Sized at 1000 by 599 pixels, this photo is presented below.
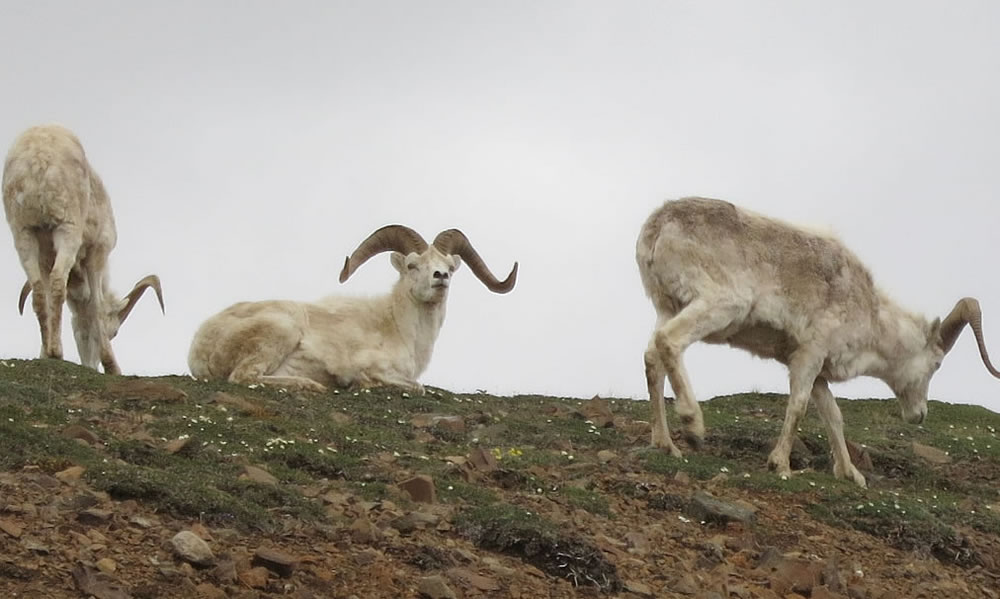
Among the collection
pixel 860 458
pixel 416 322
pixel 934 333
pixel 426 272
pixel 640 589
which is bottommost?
pixel 640 589

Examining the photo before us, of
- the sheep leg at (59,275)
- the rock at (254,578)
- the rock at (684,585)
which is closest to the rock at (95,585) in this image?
the rock at (254,578)

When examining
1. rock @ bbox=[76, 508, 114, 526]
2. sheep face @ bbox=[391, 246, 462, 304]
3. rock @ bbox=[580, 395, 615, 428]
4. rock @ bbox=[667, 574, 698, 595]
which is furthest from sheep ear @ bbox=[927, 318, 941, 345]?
rock @ bbox=[76, 508, 114, 526]

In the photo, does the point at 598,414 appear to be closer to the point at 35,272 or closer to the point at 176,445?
the point at 176,445

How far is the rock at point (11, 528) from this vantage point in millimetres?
9328

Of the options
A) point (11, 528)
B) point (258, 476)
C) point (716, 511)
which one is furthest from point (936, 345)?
point (11, 528)

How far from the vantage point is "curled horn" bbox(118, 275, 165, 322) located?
2261 cm

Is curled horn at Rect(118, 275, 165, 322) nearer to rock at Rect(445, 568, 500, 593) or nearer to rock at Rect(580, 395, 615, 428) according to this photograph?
rock at Rect(580, 395, 615, 428)

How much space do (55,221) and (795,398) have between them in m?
9.27

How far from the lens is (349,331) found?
20.4m

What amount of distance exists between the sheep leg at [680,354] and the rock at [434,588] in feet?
18.4

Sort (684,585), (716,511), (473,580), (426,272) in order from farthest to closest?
(426,272), (716,511), (684,585), (473,580)

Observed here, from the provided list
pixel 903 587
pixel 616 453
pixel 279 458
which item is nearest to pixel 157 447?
pixel 279 458

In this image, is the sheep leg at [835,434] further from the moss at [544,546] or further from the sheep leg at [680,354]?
the moss at [544,546]

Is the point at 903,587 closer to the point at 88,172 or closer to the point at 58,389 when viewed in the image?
the point at 58,389
